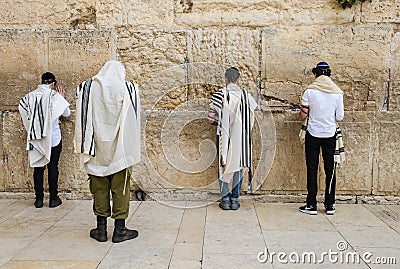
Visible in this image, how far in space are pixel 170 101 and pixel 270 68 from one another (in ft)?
4.50

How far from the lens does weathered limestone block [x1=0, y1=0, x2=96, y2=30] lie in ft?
20.1

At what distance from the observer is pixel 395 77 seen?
595 centimetres

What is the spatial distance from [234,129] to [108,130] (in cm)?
182

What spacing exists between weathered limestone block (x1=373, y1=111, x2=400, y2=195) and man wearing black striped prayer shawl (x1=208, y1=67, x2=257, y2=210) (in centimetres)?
166

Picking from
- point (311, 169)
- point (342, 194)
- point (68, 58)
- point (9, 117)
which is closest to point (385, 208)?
point (342, 194)

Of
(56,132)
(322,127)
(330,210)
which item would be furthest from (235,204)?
(56,132)

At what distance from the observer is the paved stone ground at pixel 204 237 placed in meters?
4.00

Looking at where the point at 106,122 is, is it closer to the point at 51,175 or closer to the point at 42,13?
the point at 51,175

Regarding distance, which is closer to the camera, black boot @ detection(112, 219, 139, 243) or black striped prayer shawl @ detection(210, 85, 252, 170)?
black boot @ detection(112, 219, 139, 243)

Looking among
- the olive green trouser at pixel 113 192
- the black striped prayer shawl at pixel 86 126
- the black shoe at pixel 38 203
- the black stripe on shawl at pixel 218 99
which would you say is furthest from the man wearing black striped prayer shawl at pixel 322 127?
the black shoe at pixel 38 203

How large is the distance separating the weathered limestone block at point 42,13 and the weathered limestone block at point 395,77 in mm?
3905

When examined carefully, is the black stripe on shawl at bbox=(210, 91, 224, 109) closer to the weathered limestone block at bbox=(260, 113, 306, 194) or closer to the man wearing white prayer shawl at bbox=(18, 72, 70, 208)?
the weathered limestone block at bbox=(260, 113, 306, 194)

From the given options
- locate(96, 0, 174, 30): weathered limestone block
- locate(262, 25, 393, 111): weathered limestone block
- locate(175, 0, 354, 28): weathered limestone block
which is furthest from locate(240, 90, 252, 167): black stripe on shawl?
locate(96, 0, 174, 30): weathered limestone block

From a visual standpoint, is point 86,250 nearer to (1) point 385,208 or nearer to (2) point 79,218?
(2) point 79,218
